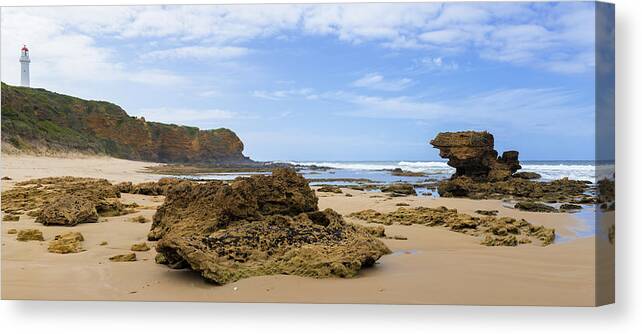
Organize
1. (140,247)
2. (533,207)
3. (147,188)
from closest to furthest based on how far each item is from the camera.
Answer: (140,247) → (533,207) → (147,188)

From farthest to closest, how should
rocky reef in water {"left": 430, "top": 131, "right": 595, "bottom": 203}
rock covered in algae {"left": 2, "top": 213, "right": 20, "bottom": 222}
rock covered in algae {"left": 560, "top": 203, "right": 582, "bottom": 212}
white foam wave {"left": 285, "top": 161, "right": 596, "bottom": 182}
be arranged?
rocky reef in water {"left": 430, "top": 131, "right": 595, "bottom": 203} < rock covered in algae {"left": 560, "top": 203, "right": 582, "bottom": 212} < rock covered in algae {"left": 2, "top": 213, "right": 20, "bottom": 222} < white foam wave {"left": 285, "top": 161, "right": 596, "bottom": 182}

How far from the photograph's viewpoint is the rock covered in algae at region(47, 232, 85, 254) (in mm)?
3865

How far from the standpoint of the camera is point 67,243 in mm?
3943

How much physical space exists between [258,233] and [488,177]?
4.33 metres

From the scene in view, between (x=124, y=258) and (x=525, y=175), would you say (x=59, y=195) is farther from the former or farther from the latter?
(x=525, y=175)

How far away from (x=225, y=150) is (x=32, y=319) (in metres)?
2.40

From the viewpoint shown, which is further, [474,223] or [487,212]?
[487,212]

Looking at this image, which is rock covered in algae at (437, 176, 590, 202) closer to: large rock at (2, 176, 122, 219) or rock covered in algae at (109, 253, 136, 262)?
rock covered in algae at (109, 253, 136, 262)

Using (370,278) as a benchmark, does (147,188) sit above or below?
above

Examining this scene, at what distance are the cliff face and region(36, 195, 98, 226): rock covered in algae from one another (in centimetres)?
60

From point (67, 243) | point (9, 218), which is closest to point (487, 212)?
point (67, 243)

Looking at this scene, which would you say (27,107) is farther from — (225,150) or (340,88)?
(340,88)

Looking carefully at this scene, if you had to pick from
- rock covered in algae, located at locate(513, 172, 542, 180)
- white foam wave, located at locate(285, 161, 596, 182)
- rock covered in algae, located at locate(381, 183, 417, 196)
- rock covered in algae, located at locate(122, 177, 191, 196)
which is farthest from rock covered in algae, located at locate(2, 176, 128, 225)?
rock covered in algae, located at locate(513, 172, 542, 180)

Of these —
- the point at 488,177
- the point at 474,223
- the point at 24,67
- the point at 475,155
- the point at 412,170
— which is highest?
the point at 24,67
